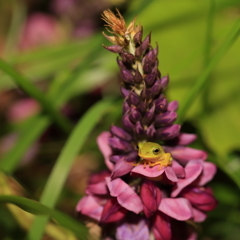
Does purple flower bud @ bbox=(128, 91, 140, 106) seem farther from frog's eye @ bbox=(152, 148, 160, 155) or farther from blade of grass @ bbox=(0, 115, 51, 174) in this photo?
blade of grass @ bbox=(0, 115, 51, 174)

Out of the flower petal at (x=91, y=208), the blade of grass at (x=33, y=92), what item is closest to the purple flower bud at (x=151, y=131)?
the flower petal at (x=91, y=208)

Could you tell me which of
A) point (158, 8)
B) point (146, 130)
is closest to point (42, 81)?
point (158, 8)

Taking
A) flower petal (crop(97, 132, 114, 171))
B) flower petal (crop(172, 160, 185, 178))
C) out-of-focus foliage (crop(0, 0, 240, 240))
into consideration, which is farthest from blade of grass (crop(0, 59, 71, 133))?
flower petal (crop(172, 160, 185, 178))

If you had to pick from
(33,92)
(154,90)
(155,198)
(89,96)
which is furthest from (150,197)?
(89,96)

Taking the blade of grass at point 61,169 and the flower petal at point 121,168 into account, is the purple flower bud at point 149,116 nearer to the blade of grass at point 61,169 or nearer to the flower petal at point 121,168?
the flower petal at point 121,168

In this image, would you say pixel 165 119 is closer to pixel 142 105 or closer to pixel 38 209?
pixel 142 105

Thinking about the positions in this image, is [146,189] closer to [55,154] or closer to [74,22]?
[55,154]
